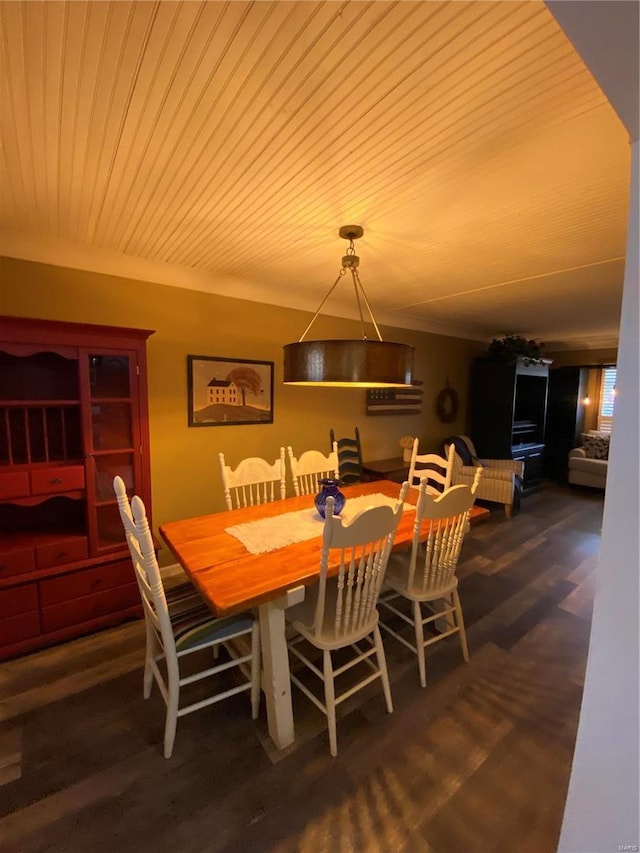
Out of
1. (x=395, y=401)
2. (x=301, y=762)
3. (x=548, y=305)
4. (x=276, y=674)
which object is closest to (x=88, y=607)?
(x=276, y=674)

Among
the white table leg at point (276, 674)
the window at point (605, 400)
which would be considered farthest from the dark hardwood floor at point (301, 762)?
the window at point (605, 400)

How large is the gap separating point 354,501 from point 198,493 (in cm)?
132

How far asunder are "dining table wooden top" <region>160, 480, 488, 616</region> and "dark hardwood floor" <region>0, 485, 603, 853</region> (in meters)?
0.72

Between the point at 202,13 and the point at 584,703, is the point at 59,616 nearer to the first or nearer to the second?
the point at 584,703

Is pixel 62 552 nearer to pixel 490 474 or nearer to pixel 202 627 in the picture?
pixel 202 627

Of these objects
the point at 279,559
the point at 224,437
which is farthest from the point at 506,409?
the point at 279,559

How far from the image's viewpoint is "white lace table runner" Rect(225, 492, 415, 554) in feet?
5.75

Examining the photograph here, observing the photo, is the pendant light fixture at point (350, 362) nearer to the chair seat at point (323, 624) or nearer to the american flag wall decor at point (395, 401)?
the chair seat at point (323, 624)

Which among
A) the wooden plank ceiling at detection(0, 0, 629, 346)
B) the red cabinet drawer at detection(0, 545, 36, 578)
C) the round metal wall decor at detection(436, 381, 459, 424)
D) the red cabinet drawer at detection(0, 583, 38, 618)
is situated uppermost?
the wooden plank ceiling at detection(0, 0, 629, 346)

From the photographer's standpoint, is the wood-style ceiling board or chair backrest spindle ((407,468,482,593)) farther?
the wood-style ceiling board

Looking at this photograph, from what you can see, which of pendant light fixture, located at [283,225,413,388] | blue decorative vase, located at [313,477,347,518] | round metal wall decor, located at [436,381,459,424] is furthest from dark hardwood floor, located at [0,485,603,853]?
round metal wall decor, located at [436,381,459,424]

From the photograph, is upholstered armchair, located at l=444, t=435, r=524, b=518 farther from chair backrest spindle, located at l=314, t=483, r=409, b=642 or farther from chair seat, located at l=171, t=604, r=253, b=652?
chair seat, located at l=171, t=604, r=253, b=652

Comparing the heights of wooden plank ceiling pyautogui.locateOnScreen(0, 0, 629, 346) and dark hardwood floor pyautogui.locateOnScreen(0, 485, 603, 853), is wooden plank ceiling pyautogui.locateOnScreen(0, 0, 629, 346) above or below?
above

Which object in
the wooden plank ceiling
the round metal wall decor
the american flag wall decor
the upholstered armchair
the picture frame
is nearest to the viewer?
the wooden plank ceiling
